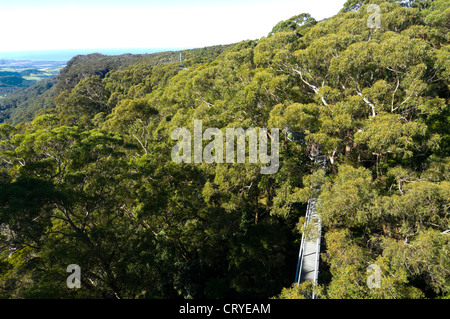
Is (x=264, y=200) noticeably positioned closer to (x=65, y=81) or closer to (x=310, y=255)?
(x=310, y=255)

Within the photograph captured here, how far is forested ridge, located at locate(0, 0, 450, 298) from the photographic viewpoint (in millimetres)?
7496

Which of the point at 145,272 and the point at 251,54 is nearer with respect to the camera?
the point at 145,272

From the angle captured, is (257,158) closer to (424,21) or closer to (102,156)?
(102,156)

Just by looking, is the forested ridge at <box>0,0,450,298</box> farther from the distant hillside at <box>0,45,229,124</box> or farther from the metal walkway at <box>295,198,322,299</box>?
the distant hillside at <box>0,45,229,124</box>

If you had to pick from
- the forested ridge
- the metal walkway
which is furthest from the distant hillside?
the metal walkway

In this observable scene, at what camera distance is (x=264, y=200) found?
15.5 m

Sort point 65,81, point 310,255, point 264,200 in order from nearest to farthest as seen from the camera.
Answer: point 310,255 < point 264,200 < point 65,81

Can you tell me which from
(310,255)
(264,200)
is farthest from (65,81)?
(310,255)

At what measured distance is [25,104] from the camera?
304ft

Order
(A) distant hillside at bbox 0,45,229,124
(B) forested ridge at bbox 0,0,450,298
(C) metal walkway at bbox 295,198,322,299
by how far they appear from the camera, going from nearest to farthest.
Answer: (B) forested ridge at bbox 0,0,450,298
(C) metal walkway at bbox 295,198,322,299
(A) distant hillside at bbox 0,45,229,124

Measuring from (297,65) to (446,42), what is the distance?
11.8 meters

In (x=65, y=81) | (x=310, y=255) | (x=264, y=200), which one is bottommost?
(x=310, y=255)

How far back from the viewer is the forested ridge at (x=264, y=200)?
750 cm
